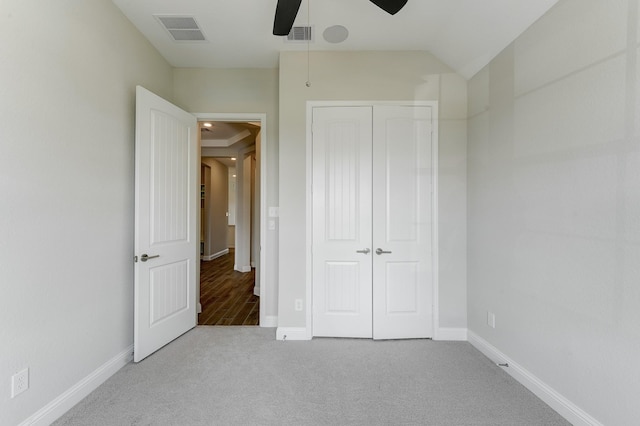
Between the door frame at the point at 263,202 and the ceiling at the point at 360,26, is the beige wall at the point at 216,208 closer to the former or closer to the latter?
the door frame at the point at 263,202

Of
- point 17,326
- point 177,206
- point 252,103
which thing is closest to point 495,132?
point 252,103

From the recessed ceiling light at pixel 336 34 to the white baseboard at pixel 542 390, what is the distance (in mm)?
3027

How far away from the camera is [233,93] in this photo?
3.09 metres

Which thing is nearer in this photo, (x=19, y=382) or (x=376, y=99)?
(x=19, y=382)

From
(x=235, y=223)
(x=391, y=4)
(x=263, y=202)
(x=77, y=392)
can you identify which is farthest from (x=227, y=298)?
(x=391, y=4)

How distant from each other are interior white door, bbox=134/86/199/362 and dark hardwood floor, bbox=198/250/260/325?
459 mm

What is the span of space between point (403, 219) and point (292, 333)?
1.57m

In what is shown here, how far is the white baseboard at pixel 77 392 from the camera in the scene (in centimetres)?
157

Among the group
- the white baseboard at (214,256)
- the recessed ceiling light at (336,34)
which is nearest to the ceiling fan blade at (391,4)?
the recessed ceiling light at (336,34)

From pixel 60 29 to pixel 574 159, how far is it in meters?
3.25

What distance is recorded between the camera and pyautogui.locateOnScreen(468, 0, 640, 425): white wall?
1.38m

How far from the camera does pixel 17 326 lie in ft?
4.78

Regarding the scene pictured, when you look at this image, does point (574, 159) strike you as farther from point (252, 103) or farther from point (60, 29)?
point (60, 29)

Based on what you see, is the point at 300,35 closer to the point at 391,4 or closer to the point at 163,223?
the point at 391,4
